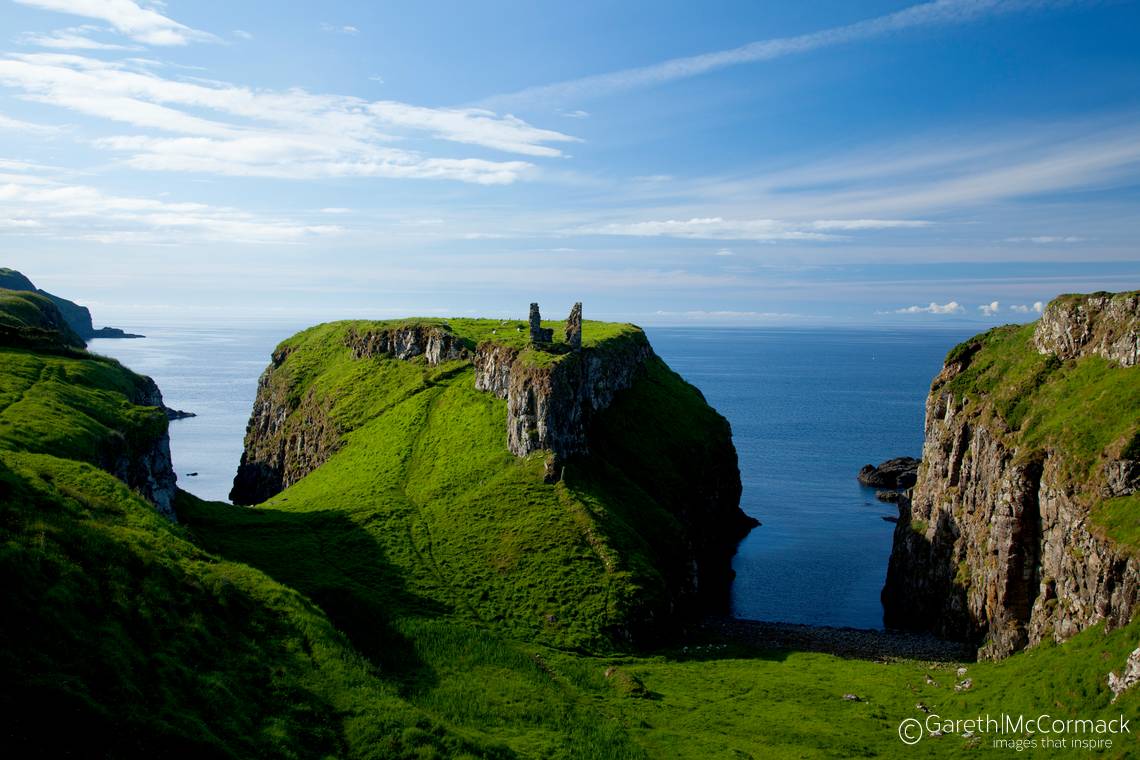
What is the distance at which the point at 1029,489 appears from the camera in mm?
67750

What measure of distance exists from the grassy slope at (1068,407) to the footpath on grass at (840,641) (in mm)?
20284

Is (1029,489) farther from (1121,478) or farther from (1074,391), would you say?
(1074,391)

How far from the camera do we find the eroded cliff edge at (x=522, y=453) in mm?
78125

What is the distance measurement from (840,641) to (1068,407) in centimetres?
3015

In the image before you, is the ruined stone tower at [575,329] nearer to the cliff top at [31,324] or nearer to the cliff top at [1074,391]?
the cliff top at [1074,391]

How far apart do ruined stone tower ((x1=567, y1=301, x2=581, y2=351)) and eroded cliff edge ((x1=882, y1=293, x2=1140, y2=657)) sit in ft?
144

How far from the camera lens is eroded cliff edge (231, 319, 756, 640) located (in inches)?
3076

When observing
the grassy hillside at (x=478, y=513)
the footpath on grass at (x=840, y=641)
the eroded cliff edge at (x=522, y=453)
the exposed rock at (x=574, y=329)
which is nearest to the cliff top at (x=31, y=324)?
the grassy hillside at (x=478, y=513)

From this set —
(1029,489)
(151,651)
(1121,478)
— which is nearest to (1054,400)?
(1029,489)

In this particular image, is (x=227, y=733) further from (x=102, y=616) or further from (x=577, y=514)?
(x=577, y=514)

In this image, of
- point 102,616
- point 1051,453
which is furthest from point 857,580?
point 102,616
